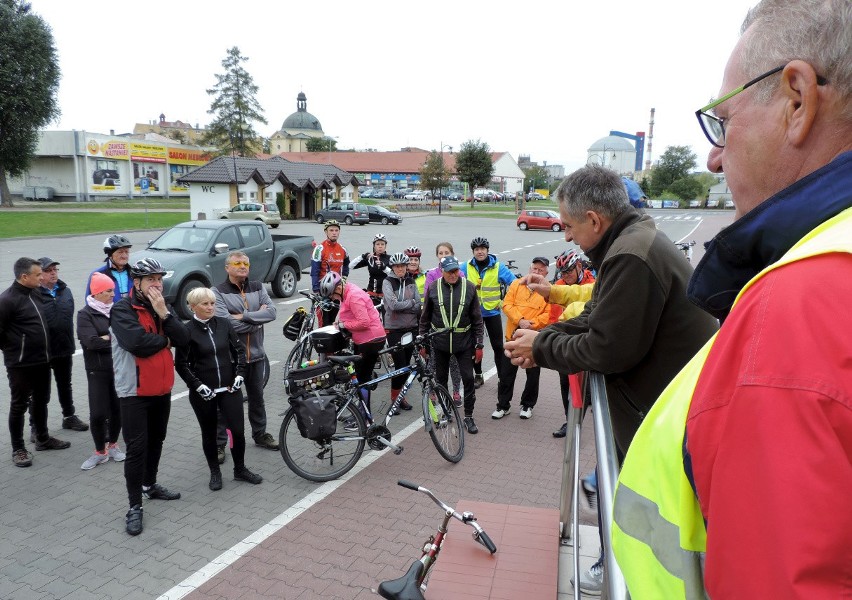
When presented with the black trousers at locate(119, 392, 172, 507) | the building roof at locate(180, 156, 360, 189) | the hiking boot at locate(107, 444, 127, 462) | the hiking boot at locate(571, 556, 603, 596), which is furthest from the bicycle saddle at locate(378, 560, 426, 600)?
the building roof at locate(180, 156, 360, 189)

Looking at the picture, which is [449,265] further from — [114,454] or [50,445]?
[50,445]

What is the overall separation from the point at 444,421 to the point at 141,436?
111 inches

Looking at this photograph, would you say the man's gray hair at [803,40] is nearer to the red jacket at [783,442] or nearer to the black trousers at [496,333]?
the red jacket at [783,442]

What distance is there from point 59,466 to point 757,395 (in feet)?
21.7

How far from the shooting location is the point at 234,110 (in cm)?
6525

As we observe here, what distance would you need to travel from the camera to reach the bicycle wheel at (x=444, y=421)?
5.92 meters

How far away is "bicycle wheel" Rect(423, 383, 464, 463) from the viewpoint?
5.92 m

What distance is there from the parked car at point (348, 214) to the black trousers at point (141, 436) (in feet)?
120

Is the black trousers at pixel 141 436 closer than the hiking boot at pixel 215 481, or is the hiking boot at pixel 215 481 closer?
the black trousers at pixel 141 436

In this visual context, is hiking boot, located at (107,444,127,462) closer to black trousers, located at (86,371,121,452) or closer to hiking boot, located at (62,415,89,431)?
black trousers, located at (86,371,121,452)

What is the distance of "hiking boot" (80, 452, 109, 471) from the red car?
36461mm

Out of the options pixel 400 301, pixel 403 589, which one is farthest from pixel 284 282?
pixel 403 589

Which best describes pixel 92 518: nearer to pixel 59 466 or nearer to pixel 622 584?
pixel 59 466

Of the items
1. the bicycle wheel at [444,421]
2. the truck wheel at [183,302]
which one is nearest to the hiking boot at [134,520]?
the bicycle wheel at [444,421]
